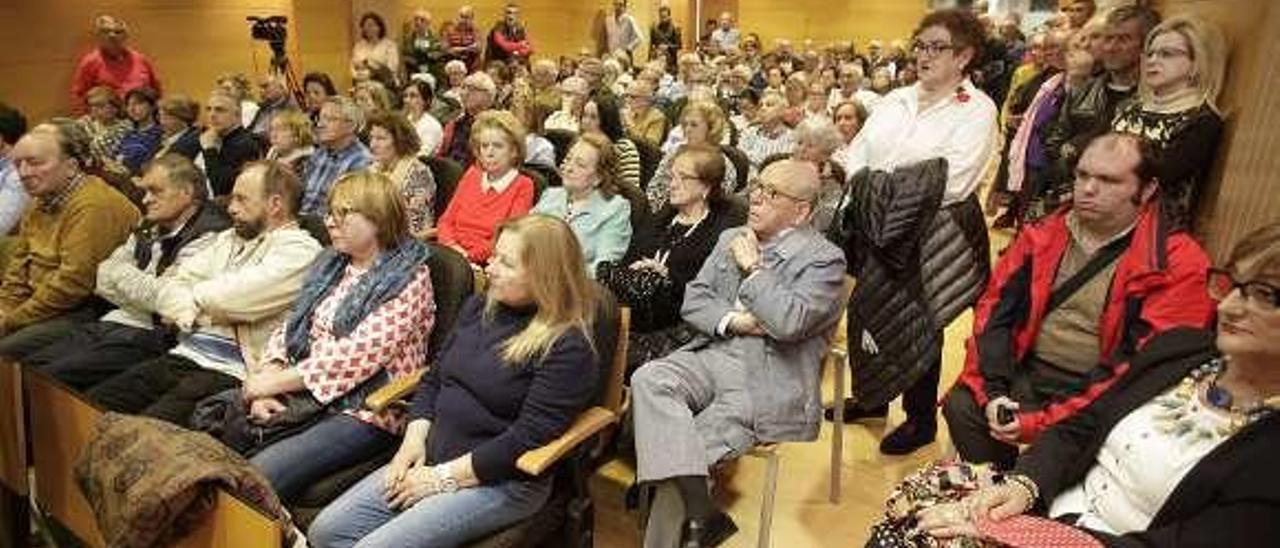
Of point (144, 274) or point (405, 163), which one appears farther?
point (405, 163)

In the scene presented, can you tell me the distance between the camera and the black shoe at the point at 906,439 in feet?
10.3

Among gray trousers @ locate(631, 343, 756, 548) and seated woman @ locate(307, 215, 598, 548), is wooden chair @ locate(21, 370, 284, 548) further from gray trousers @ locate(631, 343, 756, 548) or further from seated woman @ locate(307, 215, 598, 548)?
gray trousers @ locate(631, 343, 756, 548)

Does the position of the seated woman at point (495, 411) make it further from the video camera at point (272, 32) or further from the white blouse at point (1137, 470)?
the video camera at point (272, 32)

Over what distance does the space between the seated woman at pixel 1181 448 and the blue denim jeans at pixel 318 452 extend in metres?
1.36

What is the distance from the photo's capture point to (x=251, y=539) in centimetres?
160

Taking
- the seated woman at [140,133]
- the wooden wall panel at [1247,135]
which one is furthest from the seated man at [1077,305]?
the seated woman at [140,133]

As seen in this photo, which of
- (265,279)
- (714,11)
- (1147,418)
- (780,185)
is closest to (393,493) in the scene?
(265,279)

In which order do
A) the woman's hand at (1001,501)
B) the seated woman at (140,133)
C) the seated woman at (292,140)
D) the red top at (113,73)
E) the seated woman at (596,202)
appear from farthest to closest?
the red top at (113,73)
the seated woman at (140,133)
the seated woman at (292,140)
the seated woman at (596,202)
the woman's hand at (1001,501)

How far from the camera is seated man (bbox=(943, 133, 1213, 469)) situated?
1.99 m

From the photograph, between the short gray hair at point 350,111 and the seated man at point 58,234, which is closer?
the seated man at point 58,234

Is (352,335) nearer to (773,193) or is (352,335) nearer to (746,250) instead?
(746,250)

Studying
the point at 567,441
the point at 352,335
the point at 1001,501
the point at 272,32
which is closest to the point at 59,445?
the point at 352,335

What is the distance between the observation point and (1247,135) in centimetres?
219

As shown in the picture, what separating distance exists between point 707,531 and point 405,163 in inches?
92.6
